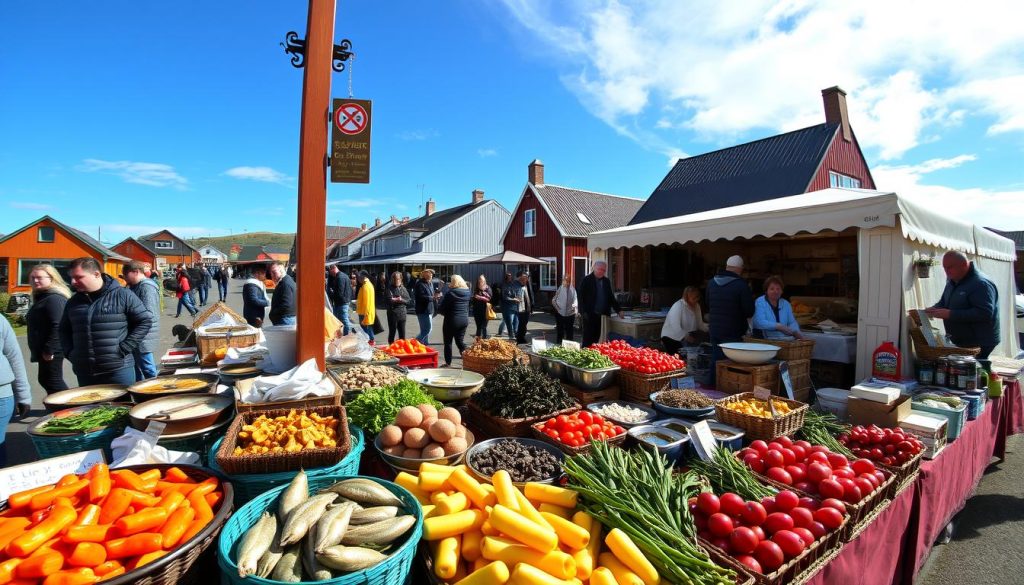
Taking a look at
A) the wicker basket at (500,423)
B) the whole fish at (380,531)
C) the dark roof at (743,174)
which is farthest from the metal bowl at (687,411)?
the dark roof at (743,174)

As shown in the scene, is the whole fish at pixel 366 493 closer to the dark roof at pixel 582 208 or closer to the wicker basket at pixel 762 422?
the wicker basket at pixel 762 422

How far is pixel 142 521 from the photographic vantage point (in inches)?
59.1

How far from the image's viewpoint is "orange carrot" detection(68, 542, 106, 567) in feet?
4.37

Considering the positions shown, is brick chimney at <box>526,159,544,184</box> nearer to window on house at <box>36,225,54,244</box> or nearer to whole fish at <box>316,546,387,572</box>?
whole fish at <box>316,546,387,572</box>

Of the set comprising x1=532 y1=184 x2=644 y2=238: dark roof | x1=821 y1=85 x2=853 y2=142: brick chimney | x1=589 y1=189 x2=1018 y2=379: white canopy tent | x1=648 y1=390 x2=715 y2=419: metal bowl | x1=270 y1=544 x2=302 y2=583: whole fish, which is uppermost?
x1=821 y1=85 x2=853 y2=142: brick chimney

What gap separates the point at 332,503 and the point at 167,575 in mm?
510

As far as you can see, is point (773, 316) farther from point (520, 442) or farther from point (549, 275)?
point (549, 275)

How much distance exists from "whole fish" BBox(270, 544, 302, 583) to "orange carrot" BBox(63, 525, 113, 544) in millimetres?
594

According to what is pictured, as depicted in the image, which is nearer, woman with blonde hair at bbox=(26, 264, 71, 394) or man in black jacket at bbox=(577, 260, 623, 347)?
woman with blonde hair at bbox=(26, 264, 71, 394)

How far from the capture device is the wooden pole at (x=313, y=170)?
11.4ft

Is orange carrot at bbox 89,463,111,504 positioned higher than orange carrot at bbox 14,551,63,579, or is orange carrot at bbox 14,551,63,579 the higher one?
orange carrot at bbox 89,463,111,504

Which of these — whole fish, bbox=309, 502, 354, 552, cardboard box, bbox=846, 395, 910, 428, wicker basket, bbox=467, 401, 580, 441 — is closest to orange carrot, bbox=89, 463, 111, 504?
whole fish, bbox=309, 502, 354, 552

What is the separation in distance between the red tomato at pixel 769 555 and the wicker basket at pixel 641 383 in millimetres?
1745

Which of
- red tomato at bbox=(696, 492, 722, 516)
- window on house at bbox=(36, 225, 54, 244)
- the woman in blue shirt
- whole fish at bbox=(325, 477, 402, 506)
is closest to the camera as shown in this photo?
whole fish at bbox=(325, 477, 402, 506)
